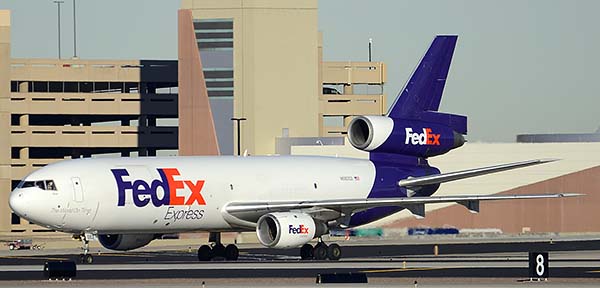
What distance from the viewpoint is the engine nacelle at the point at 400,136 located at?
6538 cm

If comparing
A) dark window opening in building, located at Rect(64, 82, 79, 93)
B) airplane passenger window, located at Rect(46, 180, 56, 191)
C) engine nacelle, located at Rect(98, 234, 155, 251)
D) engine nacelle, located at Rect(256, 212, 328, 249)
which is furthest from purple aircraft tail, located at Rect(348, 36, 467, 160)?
dark window opening in building, located at Rect(64, 82, 79, 93)

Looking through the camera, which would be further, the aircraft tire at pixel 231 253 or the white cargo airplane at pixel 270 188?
the aircraft tire at pixel 231 253

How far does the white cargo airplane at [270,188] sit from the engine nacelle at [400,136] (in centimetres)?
5

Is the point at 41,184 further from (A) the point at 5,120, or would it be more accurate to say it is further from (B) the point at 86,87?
(B) the point at 86,87

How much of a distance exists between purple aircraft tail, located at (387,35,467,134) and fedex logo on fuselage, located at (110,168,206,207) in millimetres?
11333

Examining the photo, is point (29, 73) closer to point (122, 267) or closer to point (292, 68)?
point (292, 68)

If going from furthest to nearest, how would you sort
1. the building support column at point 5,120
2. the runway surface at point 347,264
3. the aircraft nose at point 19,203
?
the building support column at point 5,120
the aircraft nose at point 19,203
the runway surface at point 347,264

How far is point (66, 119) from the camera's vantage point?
15338 centimetres

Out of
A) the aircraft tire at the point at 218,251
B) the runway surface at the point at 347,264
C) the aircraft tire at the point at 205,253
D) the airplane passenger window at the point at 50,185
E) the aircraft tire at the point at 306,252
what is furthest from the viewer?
the aircraft tire at the point at 218,251

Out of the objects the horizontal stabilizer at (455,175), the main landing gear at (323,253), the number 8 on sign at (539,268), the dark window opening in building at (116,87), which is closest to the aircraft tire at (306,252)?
the main landing gear at (323,253)

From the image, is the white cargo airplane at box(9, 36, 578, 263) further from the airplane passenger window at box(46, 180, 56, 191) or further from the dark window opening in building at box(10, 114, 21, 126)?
the dark window opening in building at box(10, 114, 21, 126)

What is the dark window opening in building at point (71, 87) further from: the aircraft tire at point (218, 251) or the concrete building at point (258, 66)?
the aircraft tire at point (218, 251)

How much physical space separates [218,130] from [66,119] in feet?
83.4

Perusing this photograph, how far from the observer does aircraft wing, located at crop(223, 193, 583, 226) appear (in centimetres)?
6016
